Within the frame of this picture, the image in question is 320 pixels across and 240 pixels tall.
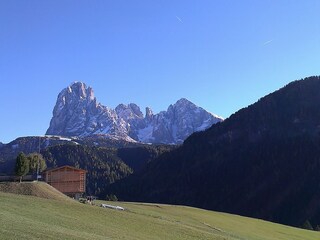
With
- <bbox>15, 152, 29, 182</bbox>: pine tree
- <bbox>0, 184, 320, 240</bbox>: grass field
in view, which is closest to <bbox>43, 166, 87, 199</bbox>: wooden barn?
<bbox>15, 152, 29, 182</bbox>: pine tree

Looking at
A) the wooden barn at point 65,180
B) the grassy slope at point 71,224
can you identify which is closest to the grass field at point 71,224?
the grassy slope at point 71,224

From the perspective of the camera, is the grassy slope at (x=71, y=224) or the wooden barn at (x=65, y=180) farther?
the wooden barn at (x=65, y=180)

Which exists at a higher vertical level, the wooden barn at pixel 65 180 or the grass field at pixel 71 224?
the wooden barn at pixel 65 180

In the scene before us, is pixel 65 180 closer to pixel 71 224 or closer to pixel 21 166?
pixel 21 166

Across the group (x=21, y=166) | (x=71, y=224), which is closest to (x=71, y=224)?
(x=71, y=224)

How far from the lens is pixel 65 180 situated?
99.1 metres

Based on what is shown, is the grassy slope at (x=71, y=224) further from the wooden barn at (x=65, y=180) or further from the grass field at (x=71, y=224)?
the wooden barn at (x=65, y=180)

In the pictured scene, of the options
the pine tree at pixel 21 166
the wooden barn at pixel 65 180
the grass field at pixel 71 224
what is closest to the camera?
the grass field at pixel 71 224

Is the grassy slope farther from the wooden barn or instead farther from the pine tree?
the wooden barn

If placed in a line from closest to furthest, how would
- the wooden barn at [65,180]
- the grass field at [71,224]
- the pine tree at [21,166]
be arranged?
the grass field at [71,224] → the pine tree at [21,166] → the wooden barn at [65,180]

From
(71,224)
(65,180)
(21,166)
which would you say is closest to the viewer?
(71,224)

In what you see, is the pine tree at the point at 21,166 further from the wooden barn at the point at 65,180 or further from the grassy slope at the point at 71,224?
the grassy slope at the point at 71,224

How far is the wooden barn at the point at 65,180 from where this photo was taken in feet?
323

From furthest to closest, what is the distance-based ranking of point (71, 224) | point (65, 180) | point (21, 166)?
point (65, 180)
point (21, 166)
point (71, 224)
